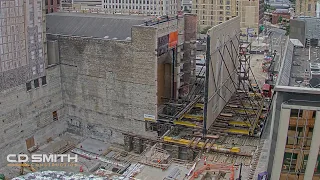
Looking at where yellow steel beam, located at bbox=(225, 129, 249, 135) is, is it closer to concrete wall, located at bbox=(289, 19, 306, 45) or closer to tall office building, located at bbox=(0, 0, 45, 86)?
concrete wall, located at bbox=(289, 19, 306, 45)

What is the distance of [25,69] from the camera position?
3953cm

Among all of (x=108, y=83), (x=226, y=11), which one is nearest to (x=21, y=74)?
(x=108, y=83)

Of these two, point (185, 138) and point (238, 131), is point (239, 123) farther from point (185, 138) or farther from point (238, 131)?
point (185, 138)

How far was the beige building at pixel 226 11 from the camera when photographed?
10694 centimetres

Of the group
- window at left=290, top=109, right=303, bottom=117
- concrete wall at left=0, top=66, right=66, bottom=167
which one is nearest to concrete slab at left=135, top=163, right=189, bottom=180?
window at left=290, top=109, right=303, bottom=117

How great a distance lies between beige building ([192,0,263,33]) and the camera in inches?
4210

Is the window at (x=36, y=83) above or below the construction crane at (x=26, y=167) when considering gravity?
above

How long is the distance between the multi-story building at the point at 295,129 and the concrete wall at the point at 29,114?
78.3 feet

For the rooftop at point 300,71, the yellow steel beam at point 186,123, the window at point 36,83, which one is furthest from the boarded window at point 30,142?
the rooftop at point 300,71

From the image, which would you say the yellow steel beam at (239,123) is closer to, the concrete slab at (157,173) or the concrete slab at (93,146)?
the concrete slab at (157,173)

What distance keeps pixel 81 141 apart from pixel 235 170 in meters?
18.4

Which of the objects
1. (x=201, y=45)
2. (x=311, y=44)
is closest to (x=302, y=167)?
(x=311, y=44)

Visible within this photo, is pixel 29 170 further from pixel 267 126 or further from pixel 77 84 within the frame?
pixel 267 126

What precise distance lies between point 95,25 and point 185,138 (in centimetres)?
1626
